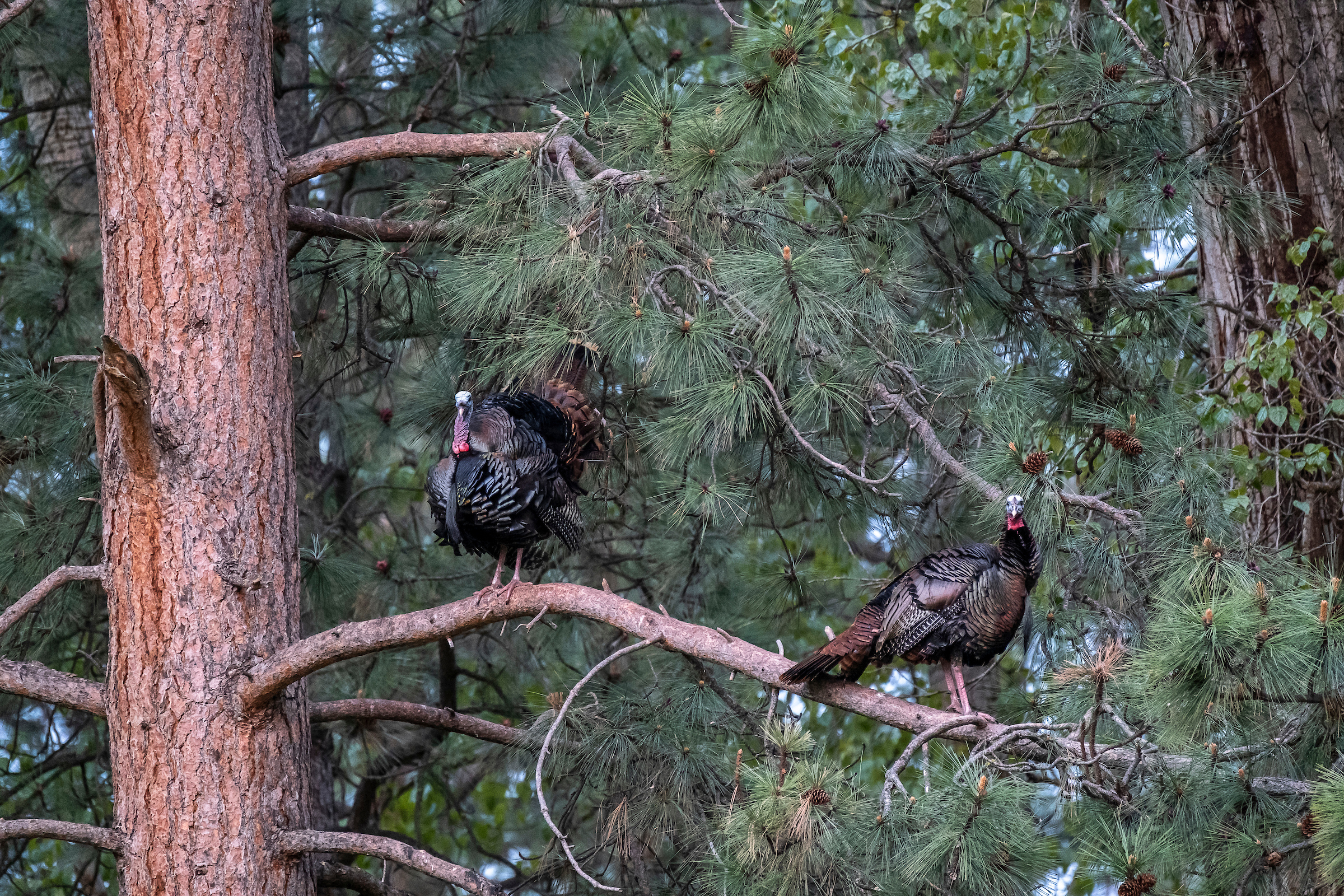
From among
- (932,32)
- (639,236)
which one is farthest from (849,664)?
(932,32)

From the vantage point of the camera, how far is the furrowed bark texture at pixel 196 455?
10.8ft

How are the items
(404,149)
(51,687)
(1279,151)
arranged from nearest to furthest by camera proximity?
(51,687) < (404,149) < (1279,151)

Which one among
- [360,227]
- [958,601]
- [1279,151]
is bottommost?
[958,601]

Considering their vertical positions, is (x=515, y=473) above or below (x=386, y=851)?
above

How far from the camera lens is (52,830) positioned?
3.15 meters

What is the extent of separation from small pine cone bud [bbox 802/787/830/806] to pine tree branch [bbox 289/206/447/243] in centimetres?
223

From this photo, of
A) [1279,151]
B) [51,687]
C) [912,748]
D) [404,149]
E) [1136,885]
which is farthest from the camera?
[1279,151]

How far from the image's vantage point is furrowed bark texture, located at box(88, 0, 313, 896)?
3.28 meters

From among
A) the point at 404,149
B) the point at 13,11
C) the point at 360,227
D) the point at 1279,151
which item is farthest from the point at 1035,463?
the point at 13,11

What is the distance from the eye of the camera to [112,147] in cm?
358

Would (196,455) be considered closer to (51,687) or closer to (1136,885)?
(51,687)

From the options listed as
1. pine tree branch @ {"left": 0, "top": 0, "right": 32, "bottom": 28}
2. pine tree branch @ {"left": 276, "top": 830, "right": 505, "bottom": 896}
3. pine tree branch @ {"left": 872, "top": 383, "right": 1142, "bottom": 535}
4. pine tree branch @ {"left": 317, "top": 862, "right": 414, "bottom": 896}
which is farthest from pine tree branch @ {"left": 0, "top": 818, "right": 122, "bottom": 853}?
pine tree branch @ {"left": 872, "top": 383, "right": 1142, "bottom": 535}

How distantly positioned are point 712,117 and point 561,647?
363 cm

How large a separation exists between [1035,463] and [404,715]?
1.99m
